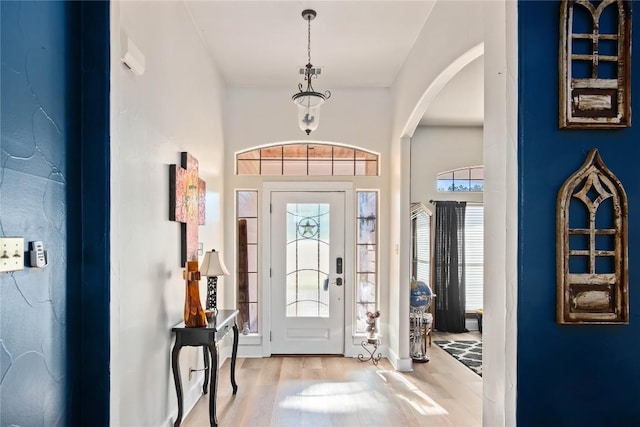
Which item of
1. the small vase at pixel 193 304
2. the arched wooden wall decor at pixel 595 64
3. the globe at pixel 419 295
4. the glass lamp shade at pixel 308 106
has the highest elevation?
the glass lamp shade at pixel 308 106

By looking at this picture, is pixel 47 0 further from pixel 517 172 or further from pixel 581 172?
pixel 581 172

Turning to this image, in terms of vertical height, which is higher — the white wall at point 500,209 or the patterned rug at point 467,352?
the white wall at point 500,209

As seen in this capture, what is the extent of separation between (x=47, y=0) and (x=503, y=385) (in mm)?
2166

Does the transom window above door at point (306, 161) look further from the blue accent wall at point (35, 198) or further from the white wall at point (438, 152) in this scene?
the blue accent wall at point (35, 198)

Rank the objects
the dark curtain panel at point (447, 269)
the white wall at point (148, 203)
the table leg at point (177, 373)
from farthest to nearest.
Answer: the dark curtain panel at point (447, 269) < the table leg at point (177, 373) < the white wall at point (148, 203)

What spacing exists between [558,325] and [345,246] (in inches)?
150

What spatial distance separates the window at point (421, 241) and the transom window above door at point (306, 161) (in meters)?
1.69

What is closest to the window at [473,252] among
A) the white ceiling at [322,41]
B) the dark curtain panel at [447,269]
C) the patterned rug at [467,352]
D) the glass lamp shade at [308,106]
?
the dark curtain panel at [447,269]

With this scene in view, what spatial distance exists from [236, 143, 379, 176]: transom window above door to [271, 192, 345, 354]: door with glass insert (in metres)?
0.28

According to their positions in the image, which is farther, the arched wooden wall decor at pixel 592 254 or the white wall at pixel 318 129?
the white wall at pixel 318 129

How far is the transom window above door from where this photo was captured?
18.5 ft

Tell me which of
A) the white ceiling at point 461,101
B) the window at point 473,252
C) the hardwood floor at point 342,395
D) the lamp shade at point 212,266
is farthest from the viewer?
the window at point 473,252

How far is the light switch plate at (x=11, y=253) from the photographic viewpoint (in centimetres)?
139

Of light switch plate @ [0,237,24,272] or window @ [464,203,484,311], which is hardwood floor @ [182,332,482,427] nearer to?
window @ [464,203,484,311]
